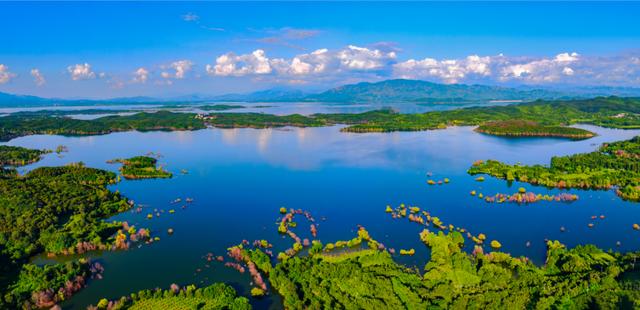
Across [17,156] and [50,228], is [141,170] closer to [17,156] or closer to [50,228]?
Answer: [50,228]

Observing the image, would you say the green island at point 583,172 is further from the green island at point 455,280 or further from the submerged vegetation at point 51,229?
the submerged vegetation at point 51,229

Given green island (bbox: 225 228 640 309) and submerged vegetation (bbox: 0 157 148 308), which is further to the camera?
submerged vegetation (bbox: 0 157 148 308)

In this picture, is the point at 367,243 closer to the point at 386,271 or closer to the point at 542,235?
the point at 386,271

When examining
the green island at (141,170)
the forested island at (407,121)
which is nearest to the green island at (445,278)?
the green island at (141,170)

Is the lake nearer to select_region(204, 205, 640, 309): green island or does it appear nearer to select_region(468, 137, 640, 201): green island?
select_region(204, 205, 640, 309): green island

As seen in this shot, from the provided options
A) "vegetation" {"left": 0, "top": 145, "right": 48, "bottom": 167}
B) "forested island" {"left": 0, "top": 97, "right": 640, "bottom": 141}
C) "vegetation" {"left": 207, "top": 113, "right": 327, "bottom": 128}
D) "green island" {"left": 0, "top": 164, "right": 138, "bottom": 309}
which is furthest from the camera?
"vegetation" {"left": 207, "top": 113, "right": 327, "bottom": 128}

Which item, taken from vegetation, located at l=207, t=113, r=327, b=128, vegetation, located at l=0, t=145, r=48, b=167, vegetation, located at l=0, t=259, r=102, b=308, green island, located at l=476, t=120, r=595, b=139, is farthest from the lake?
vegetation, located at l=207, t=113, r=327, b=128

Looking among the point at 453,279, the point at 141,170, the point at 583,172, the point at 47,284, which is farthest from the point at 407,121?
the point at 47,284
